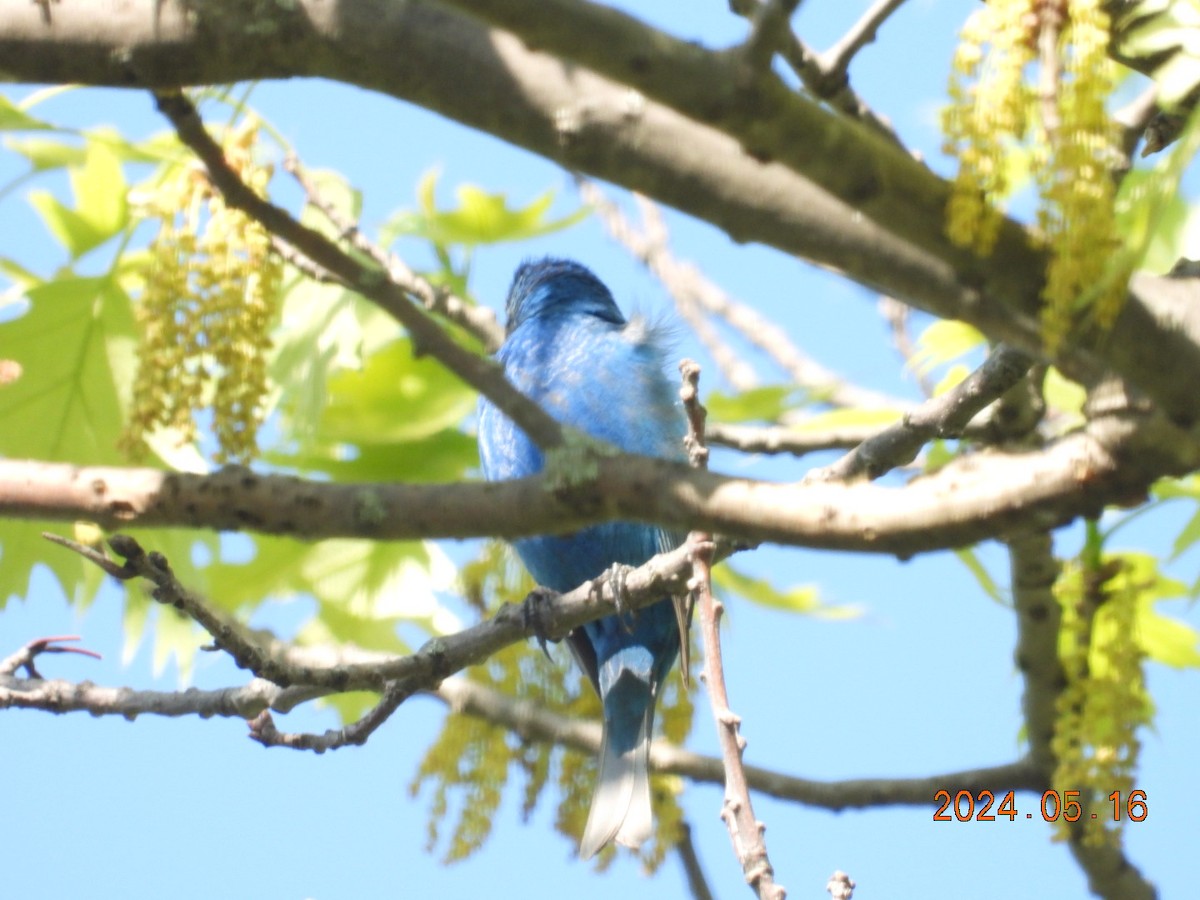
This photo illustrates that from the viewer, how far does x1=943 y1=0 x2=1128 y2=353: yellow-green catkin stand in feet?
4.10

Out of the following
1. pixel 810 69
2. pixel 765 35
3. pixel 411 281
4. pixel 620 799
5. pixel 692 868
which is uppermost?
pixel 411 281

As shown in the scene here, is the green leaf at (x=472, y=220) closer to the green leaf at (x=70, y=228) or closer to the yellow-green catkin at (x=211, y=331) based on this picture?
the green leaf at (x=70, y=228)

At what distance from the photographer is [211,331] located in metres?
2.24

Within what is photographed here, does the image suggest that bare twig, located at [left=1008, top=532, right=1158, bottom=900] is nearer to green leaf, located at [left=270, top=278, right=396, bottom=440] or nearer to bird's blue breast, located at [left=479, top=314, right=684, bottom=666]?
bird's blue breast, located at [left=479, top=314, right=684, bottom=666]

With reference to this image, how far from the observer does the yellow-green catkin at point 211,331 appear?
2.13m

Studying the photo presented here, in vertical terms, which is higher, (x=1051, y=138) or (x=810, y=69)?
(x=810, y=69)

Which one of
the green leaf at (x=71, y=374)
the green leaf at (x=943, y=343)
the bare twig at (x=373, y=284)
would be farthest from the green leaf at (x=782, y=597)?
the bare twig at (x=373, y=284)

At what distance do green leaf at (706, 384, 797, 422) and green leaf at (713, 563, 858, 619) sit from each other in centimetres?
62

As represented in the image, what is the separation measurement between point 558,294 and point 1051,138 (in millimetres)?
3880

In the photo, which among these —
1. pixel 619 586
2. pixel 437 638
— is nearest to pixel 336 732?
pixel 437 638

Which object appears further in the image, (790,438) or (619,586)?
(790,438)

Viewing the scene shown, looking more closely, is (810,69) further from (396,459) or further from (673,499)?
(396,459)

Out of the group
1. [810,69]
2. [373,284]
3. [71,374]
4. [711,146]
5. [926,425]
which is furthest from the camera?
[71,374]

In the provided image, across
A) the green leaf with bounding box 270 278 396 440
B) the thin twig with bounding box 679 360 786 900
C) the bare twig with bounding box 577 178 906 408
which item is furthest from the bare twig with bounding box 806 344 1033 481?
the bare twig with bounding box 577 178 906 408
